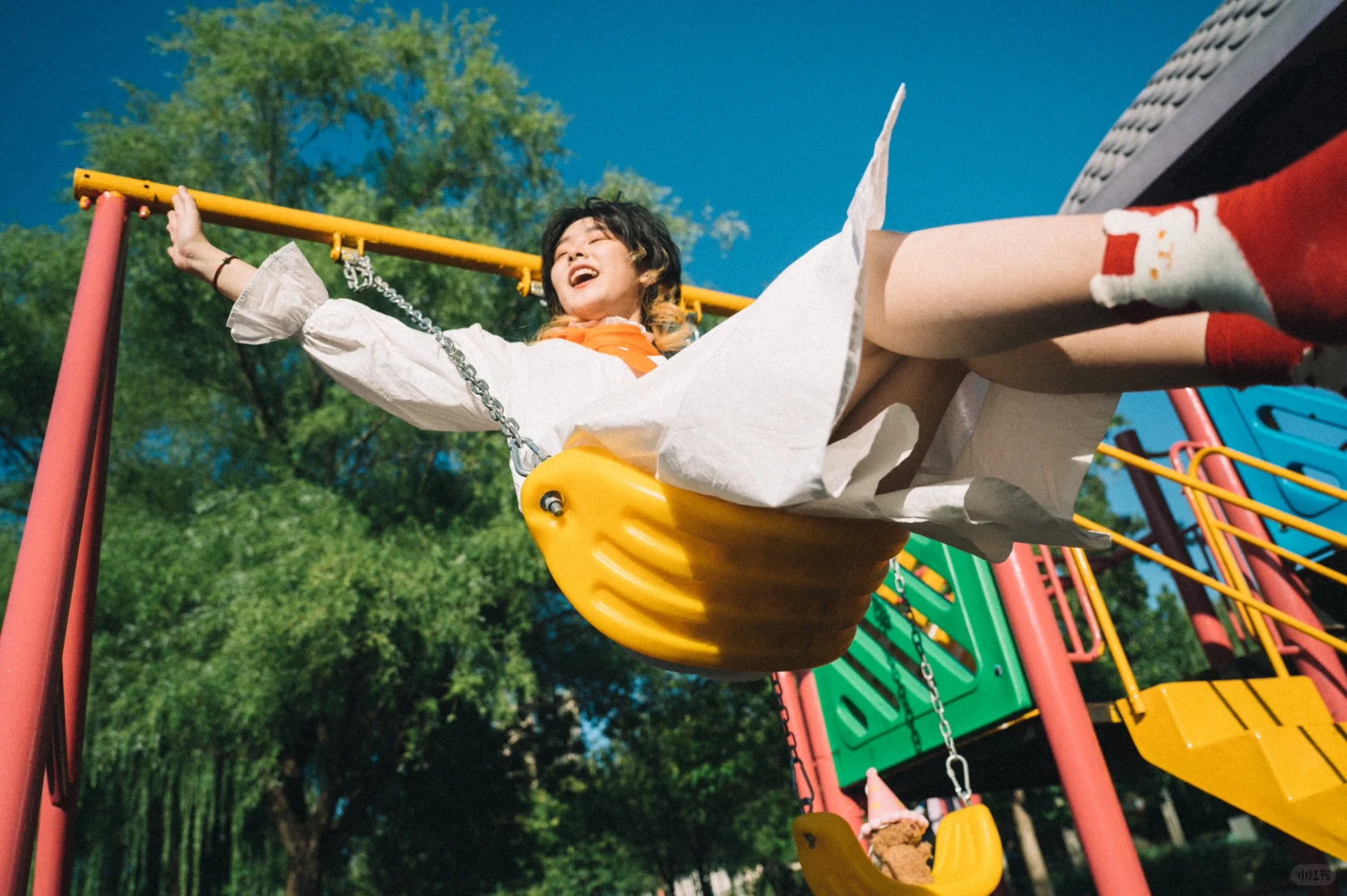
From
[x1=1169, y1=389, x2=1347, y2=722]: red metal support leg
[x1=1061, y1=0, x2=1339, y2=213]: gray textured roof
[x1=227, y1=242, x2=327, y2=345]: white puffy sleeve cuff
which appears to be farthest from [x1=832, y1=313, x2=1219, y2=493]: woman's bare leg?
[x1=1169, y1=389, x2=1347, y2=722]: red metal support leg

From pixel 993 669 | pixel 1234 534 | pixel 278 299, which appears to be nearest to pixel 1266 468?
pixel 1234 534

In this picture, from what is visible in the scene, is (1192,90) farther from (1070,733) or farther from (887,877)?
(887,877)

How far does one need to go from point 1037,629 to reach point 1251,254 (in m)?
1.76

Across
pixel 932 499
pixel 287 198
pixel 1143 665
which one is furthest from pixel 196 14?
pixel 1143 665

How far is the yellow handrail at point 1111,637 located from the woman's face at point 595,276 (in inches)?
45.1

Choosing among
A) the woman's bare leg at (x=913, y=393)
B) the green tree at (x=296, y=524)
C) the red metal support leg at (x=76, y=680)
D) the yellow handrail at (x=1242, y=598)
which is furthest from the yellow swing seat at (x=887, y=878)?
the green tree at (x=296, y=524)

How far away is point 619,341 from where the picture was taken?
1392 millimetres

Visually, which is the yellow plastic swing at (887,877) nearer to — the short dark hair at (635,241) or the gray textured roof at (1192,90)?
the short dark hair at (635,241)

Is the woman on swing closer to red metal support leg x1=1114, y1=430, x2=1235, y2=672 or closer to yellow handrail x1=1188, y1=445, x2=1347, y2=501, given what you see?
yellow handrail x1=1188, y1=445, x2=1347, y2=501

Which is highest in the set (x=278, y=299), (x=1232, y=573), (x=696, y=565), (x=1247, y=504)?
(x=278, y=299)

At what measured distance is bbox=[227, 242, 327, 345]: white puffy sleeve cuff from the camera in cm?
137

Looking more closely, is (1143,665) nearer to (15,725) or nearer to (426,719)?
(426,719)

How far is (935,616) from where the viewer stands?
2590 millimetres

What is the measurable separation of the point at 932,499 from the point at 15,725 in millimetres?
1116
